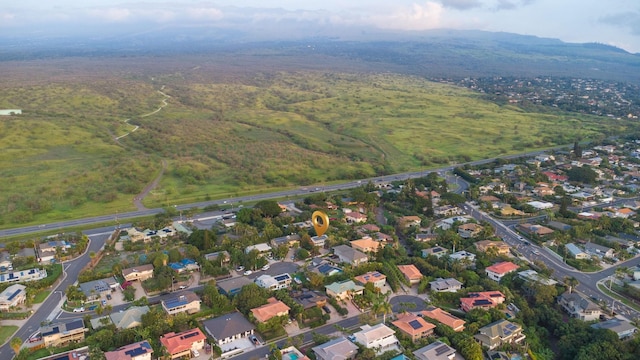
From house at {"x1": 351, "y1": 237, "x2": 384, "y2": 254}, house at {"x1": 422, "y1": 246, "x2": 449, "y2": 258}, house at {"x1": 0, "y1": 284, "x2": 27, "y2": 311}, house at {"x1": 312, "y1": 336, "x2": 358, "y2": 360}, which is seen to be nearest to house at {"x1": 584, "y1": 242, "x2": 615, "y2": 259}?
house at {"x1": 422, "y1": 246, "x2": 449, "y2": 258}

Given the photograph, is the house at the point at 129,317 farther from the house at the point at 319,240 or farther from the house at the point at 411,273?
the house at the point at 411,273

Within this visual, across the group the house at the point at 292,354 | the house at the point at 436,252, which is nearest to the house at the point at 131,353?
the house at the point at 292,354

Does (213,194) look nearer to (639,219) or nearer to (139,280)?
(139,280)

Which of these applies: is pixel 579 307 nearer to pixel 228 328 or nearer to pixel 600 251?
pixel 600 251

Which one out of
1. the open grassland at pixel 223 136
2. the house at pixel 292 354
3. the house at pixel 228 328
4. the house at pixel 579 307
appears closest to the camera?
the house at pixel 292 354

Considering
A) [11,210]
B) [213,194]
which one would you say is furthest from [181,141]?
[11,210]

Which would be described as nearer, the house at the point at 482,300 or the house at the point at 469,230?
the house at the point at 482,300
